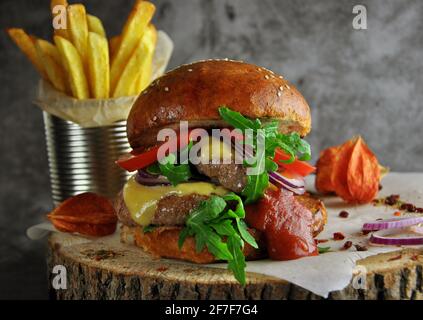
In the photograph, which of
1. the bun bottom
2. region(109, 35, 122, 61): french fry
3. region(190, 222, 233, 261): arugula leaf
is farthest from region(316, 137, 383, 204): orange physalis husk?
region(109, 35, 122, 61): french fry

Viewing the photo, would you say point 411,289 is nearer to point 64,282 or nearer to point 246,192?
point 246,192

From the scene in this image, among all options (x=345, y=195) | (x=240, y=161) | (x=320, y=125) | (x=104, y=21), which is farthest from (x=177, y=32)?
(x=240, y=161)

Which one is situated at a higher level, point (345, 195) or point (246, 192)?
point (246, 192)

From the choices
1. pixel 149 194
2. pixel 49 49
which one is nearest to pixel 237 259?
pixel 149 194

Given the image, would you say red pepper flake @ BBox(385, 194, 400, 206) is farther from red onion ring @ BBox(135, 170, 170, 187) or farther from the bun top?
red onion ring @ BBox(135, 170, 170, 187)

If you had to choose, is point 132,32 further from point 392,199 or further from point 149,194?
point 392,199
